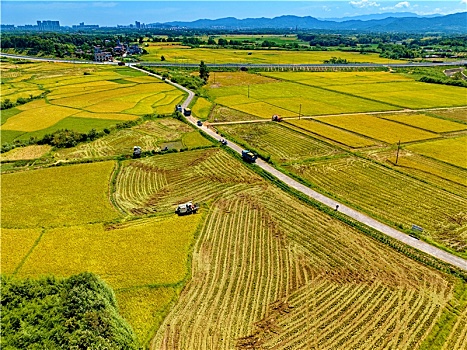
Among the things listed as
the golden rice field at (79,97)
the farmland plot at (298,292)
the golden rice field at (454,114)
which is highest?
the golden rice field at (79,97)

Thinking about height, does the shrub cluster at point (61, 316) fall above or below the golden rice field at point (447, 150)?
above

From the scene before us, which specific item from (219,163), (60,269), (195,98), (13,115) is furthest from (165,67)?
(60,269)

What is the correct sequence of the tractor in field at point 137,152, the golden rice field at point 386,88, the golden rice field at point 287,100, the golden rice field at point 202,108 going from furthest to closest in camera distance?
the golden rice field at point 386,88
the golden rice field at point 287,100
the golden rice field at point 202,108
the tractor in field at point 137,152

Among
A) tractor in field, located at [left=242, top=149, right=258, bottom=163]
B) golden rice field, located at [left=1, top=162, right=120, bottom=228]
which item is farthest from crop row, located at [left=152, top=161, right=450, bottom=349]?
tractor in field, located at [left=242, top=149, right=258, bottom=163]

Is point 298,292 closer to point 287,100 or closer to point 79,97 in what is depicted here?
point 287,100

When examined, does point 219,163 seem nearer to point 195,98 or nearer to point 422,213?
point 422,213

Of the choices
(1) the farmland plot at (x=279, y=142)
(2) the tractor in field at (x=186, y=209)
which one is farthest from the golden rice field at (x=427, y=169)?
(2) the tractor in field at (x=186, y=209)

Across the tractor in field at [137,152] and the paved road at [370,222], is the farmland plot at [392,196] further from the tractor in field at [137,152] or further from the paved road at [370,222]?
the tractor in field at [137,152]
